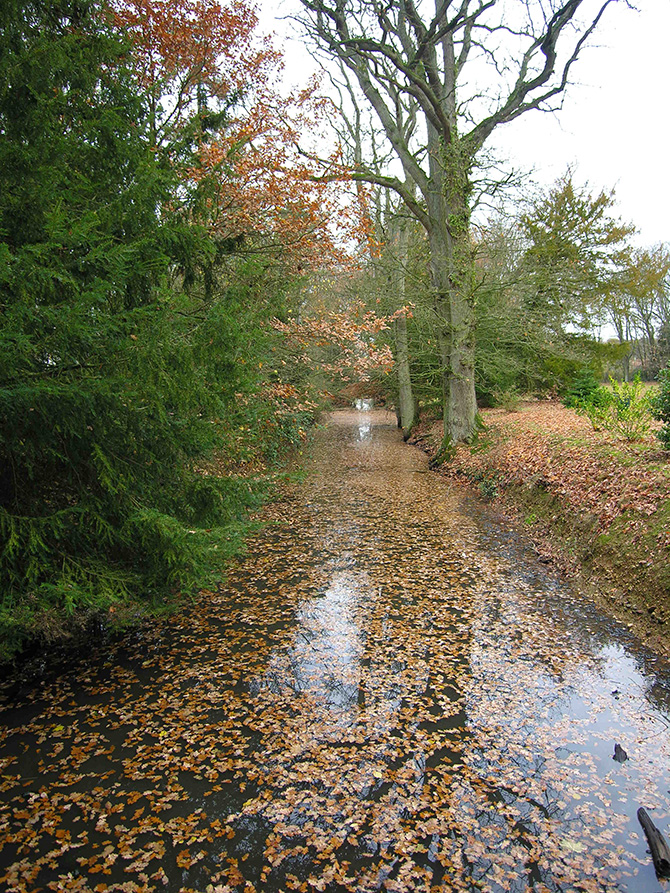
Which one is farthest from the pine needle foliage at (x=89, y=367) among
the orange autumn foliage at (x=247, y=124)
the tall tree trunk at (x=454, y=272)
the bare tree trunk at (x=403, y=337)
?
the bare tree trunk at (x=403, y=337)

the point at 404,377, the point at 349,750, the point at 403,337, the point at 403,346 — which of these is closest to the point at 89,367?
the point at 349,750

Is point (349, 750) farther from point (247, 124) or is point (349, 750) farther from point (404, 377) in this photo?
point (404, 377)

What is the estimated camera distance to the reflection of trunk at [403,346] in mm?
18031

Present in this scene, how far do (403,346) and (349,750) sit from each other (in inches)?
667


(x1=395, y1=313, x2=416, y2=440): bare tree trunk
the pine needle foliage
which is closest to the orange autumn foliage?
the pine needle foliage

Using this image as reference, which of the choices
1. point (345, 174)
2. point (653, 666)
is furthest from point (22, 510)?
point (345, 174)

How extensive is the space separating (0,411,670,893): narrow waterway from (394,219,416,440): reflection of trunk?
1197 centimetres

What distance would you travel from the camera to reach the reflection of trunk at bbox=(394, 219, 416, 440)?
18031 millimetres

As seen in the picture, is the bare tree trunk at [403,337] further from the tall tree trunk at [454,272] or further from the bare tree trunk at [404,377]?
the tall tree trunk at [454,272]

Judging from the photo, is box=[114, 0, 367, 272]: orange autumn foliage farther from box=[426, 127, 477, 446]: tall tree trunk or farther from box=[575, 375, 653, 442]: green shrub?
box=[575, 375, 653, 442]: green shrub

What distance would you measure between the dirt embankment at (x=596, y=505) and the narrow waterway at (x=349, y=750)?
0.39m

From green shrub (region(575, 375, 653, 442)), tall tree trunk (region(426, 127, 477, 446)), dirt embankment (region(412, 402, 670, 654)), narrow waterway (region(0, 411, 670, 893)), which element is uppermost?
tall tree trunk (region(426, 127, 477, 446))

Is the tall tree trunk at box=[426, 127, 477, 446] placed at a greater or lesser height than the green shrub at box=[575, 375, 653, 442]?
greater

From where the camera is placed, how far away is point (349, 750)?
385 centimetres
